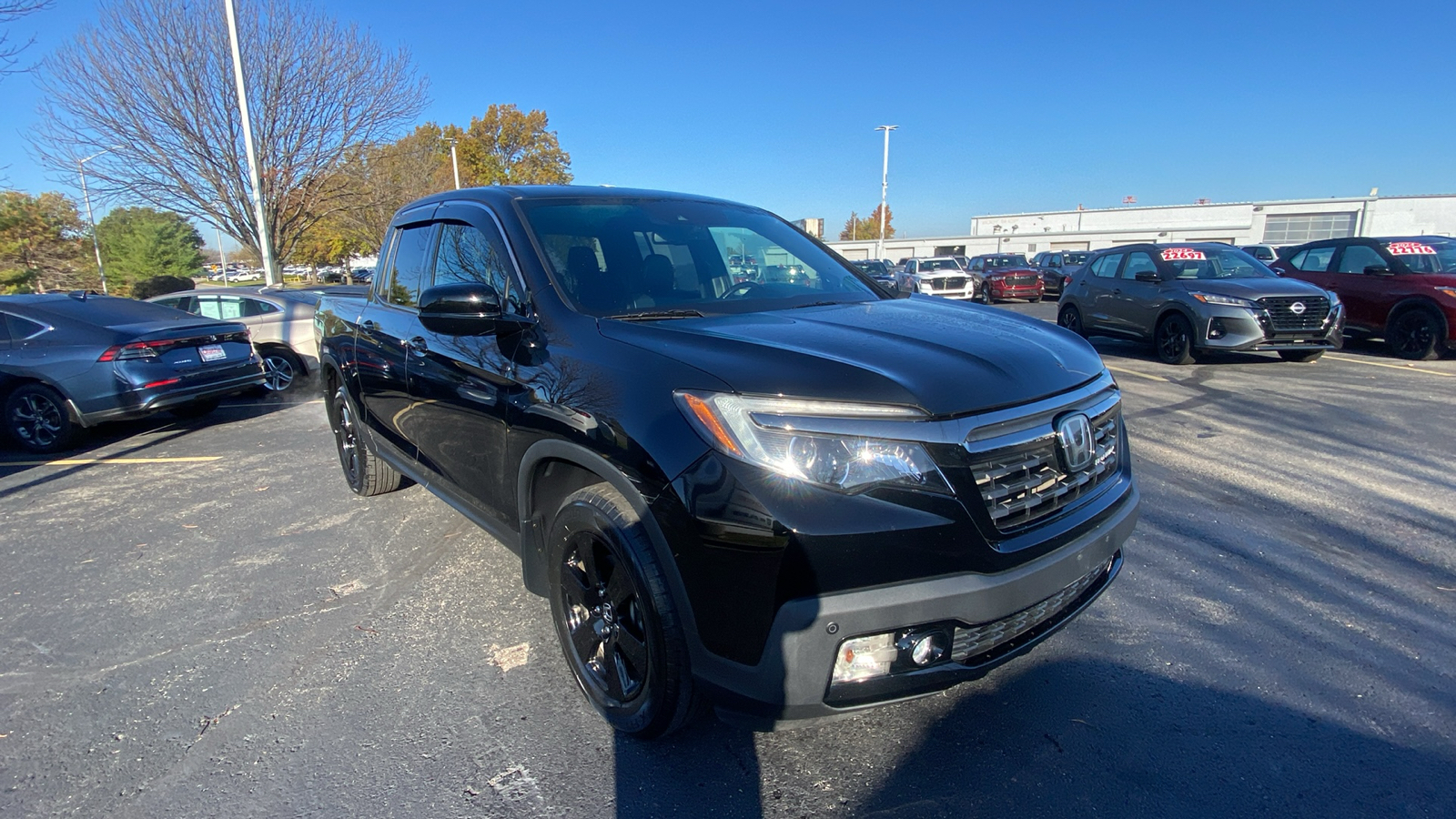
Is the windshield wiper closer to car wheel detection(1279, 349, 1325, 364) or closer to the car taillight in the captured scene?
the car taillight

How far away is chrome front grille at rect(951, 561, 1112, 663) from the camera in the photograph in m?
2.03

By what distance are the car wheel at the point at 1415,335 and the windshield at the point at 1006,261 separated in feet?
53.0

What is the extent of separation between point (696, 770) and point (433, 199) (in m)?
3.17

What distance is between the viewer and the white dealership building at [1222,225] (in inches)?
1940

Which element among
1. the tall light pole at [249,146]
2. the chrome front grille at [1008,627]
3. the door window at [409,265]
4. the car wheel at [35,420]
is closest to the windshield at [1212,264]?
the chrome front grille at [1008,627]

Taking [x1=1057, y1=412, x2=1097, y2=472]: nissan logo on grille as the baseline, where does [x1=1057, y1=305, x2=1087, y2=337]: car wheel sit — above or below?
below

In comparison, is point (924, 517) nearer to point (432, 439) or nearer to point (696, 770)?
point (696, 770)

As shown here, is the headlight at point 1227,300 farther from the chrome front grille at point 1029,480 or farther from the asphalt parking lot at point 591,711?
→ the chrome front grille at point 1029,480

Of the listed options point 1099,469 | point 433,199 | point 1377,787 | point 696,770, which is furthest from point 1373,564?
point 433,199

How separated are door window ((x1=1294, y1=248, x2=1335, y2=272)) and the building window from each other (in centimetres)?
4889

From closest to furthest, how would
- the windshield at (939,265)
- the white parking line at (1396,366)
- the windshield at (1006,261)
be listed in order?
the white parking line at (1396,366) → the windshield at (939,265) → the windshield at (1006,261)

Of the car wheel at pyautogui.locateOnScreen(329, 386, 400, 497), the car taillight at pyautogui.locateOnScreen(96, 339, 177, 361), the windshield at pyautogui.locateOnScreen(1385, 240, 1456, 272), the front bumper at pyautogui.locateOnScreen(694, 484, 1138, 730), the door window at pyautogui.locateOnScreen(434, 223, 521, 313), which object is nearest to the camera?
the front bumper at pyautogui.locateOnScreen(694, 484, 1138, 730)

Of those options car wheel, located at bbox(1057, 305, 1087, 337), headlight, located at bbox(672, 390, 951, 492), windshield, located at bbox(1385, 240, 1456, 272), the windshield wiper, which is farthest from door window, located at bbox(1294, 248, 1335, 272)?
headlight, located at bbox(672, 390, 951, 492)

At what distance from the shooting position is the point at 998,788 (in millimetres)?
2227
